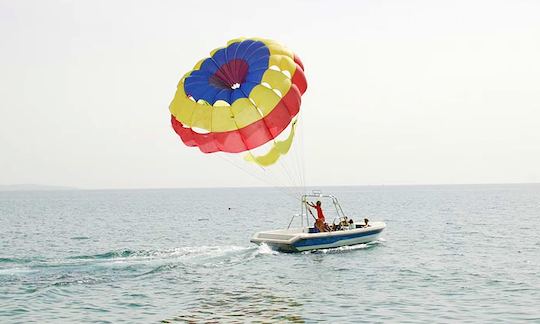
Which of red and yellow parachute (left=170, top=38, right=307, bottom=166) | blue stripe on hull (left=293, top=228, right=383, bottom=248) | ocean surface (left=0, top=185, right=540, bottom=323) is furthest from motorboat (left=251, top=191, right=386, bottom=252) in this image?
red and yellow parachute (left=170, top=38, right=307, bottom=166)

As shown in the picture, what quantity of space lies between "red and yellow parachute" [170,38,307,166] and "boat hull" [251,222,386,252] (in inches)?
228

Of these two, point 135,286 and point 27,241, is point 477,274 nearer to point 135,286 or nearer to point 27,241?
point 135,286

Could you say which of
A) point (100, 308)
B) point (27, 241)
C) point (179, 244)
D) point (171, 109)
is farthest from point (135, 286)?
point (27, 241)

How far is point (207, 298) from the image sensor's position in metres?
20.8

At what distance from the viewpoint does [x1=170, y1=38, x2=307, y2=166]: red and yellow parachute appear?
2503 cm

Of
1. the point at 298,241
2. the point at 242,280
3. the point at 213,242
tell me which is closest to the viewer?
the point at 242,280

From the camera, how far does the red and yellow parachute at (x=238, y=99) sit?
25031 mm

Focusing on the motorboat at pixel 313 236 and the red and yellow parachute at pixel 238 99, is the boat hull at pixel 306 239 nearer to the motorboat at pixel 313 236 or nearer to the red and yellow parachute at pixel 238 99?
the motorboat at pixel 313 236

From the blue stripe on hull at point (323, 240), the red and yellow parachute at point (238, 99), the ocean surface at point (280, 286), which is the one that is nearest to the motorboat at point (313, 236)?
the blue stripe on hull at point (323, 240)

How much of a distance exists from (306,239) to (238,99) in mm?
8743

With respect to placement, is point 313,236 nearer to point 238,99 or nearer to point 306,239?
point 306,239

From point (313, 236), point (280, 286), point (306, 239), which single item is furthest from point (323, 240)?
point (280, 286)

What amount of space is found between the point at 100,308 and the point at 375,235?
769 inches

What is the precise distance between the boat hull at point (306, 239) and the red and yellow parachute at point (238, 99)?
5789 millimetres
